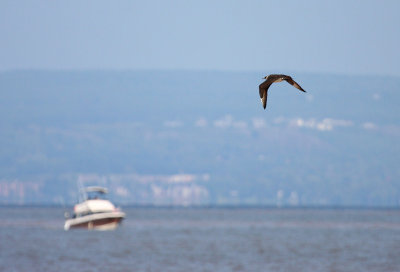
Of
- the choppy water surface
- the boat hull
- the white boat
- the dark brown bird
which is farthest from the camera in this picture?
the boat hull

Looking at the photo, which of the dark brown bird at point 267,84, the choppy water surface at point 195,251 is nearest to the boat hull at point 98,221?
the choppy water surface at point 195,251

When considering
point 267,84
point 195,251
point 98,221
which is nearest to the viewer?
point 267,84

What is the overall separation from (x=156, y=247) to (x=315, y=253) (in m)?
16.6

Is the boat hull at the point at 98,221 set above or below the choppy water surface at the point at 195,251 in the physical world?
above

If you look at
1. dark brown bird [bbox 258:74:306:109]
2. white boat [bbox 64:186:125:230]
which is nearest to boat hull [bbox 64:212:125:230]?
white boat [bbox 64:186:125:230]

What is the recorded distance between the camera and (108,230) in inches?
5832

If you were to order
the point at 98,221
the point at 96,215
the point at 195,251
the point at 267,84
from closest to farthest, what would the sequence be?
the point at 267,84 → the point at 195,251 → the point at 96,215 → the point at 98,221

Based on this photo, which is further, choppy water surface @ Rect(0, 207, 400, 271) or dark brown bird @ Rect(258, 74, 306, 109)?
choppy water surface @ Rect(0, 207, 400, 271)

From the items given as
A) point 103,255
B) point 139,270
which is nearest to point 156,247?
point 103,255

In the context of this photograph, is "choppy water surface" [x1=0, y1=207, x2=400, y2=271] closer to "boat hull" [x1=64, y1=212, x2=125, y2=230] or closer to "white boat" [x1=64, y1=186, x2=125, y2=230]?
"boat hull" [x1=64, y1=212, x2=125, y2=230]

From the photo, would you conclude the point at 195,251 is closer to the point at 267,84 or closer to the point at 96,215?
the point at 96,215

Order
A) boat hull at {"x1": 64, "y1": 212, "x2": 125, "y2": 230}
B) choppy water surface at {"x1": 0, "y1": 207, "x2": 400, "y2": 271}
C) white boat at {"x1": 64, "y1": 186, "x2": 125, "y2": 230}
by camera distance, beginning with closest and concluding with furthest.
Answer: choppy water surface at {"x1": 0, "y1": 207, "x2": 400, "y2": 271}, white boat at {"x1": 64, "y1": 186, "x2": 125, "y2": 230}, boat hull at {"x1": 64, "y1": 212, "x2": 125, "y2": 230}

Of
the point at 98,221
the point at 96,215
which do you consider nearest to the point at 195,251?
the point at 96,215

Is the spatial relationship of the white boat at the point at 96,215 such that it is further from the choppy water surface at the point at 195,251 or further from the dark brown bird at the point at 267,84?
the dark brown bird at the point at 267,84
